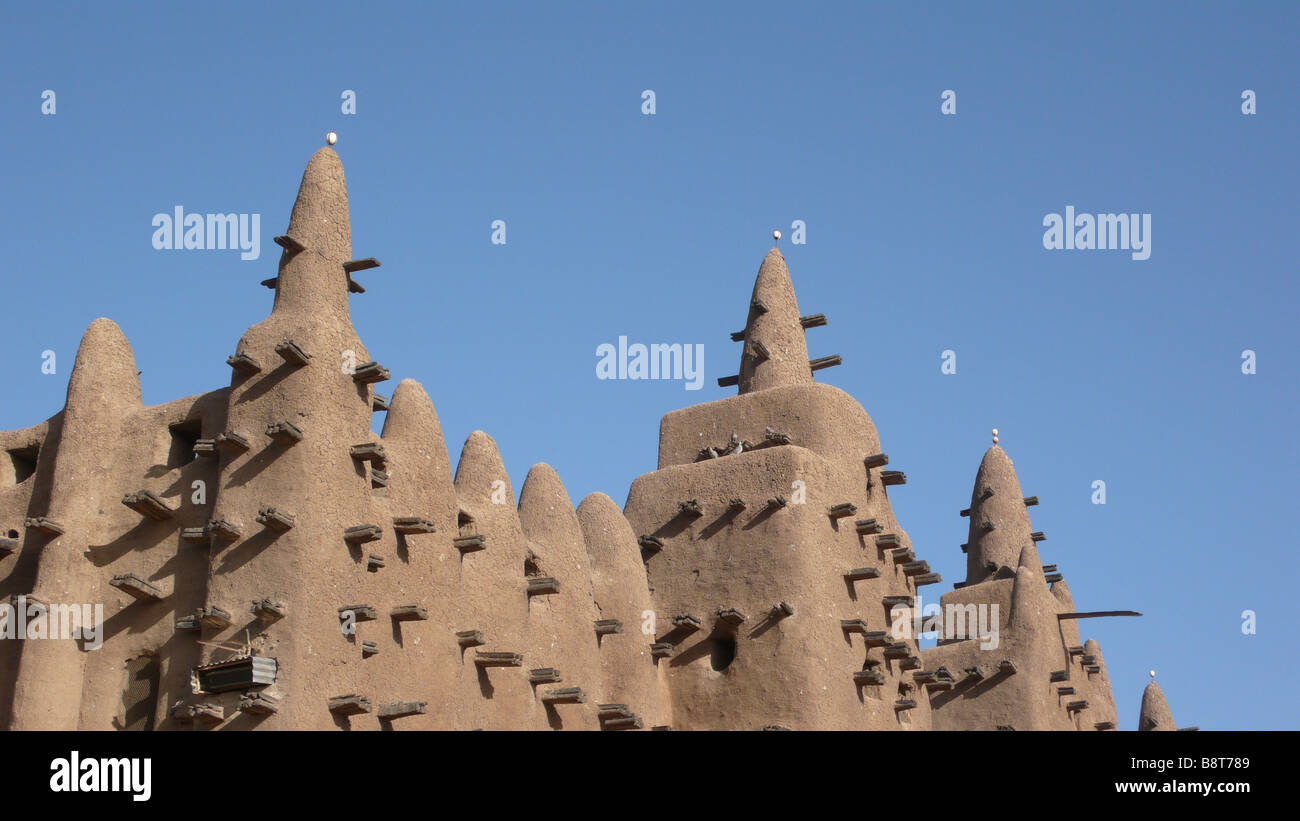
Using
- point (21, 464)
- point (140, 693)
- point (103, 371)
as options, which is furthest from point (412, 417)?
point (21, 464)

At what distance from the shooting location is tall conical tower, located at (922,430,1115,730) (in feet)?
115

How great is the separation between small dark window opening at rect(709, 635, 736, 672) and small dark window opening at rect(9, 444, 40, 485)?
12.1 metres

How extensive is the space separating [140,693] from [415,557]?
4.30 meters

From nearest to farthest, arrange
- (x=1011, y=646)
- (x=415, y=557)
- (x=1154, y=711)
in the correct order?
(x=415, y=557) → (x=1011, y=646) → (x=1154, y=711)

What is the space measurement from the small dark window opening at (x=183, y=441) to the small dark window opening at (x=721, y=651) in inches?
395

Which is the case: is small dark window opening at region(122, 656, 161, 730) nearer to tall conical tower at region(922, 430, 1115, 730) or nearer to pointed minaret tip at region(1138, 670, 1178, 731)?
tall conical tower at region(922, 430, 1115, 730)

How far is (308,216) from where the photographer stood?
945 inches

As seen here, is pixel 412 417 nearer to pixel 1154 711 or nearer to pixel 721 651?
pixel 721 651

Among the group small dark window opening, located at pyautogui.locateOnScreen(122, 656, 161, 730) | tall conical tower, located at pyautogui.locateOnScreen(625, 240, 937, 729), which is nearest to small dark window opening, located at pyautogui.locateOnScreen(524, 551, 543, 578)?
tall conical tower, located at pyautogui.locateOnScreen(625, 240, 937, 729)

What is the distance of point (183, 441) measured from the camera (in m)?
24.0

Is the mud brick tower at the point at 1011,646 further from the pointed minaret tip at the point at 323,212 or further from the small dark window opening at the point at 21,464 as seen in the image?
the small dark window opening at the point at 21,464
